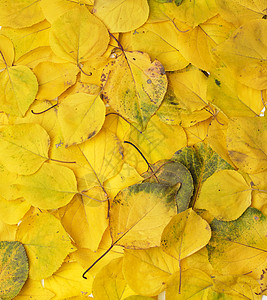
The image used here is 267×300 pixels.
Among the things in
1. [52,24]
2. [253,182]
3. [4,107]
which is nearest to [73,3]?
[52,24]

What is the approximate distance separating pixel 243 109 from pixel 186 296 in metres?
0.22

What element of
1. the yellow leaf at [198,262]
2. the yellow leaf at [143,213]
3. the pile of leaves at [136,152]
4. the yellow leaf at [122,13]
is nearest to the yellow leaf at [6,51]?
the pile of leaves at [136,152]

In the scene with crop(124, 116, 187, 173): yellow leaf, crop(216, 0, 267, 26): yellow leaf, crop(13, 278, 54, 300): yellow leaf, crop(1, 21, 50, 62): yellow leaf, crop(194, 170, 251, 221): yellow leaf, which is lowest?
crop(13, 278, 54, 300): yellow leaf

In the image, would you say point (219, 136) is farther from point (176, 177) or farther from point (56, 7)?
point (56, 7)

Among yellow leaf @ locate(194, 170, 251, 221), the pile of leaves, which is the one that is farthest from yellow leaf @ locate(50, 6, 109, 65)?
yellow leaf @ locate(194, 170, 251, 221)

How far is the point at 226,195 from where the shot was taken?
18.2 inches

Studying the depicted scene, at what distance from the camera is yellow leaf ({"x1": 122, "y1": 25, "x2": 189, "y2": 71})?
1.61 feet

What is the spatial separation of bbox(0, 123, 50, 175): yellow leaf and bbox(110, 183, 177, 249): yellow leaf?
105 mm

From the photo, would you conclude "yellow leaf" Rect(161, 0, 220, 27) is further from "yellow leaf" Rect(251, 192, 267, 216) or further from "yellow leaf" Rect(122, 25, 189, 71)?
"yellow leaf" Rect(251, 192, 267, 216)

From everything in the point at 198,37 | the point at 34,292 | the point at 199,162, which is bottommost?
the point at 34,292

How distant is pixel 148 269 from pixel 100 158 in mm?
137

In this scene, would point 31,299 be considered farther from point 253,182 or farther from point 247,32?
point 247,32

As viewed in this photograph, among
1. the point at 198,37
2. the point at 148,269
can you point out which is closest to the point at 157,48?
the point at 198,37

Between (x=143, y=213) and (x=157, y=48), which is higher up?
(x=157, y=48)
